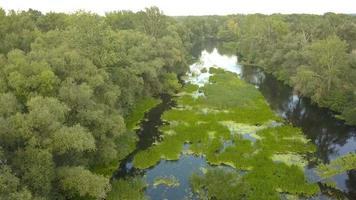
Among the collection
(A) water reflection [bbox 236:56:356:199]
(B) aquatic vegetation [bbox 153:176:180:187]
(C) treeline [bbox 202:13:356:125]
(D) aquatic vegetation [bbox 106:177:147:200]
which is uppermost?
(C) treeline [bbox 202:13:356:125]

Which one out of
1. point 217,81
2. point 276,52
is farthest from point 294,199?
point 276,52

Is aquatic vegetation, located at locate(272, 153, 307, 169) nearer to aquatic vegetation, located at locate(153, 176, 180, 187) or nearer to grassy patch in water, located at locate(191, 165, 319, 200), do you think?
grassy patch in water, located at locate(191, 165, 319, 200)

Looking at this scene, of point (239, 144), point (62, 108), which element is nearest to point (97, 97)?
point (62, 108)

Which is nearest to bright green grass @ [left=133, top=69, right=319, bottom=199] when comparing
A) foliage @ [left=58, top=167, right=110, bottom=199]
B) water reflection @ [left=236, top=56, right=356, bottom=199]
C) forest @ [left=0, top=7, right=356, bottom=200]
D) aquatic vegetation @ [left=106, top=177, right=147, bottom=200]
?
forest @ [left=0, top=7, right=356, bottom=200]

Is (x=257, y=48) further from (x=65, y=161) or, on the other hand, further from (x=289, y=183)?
(x=65, y=161)

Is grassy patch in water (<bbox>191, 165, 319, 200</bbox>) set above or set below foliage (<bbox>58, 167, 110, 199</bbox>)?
below

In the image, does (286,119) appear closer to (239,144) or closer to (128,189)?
(239,144)

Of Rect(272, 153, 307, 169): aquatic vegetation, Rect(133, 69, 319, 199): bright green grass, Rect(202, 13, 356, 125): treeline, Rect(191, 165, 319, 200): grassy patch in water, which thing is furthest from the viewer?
Rect(202, 13, 356, 125): treeline

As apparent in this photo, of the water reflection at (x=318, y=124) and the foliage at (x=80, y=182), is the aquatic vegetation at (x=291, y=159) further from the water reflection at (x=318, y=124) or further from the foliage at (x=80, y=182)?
the foliage at (x=80, y=182)
